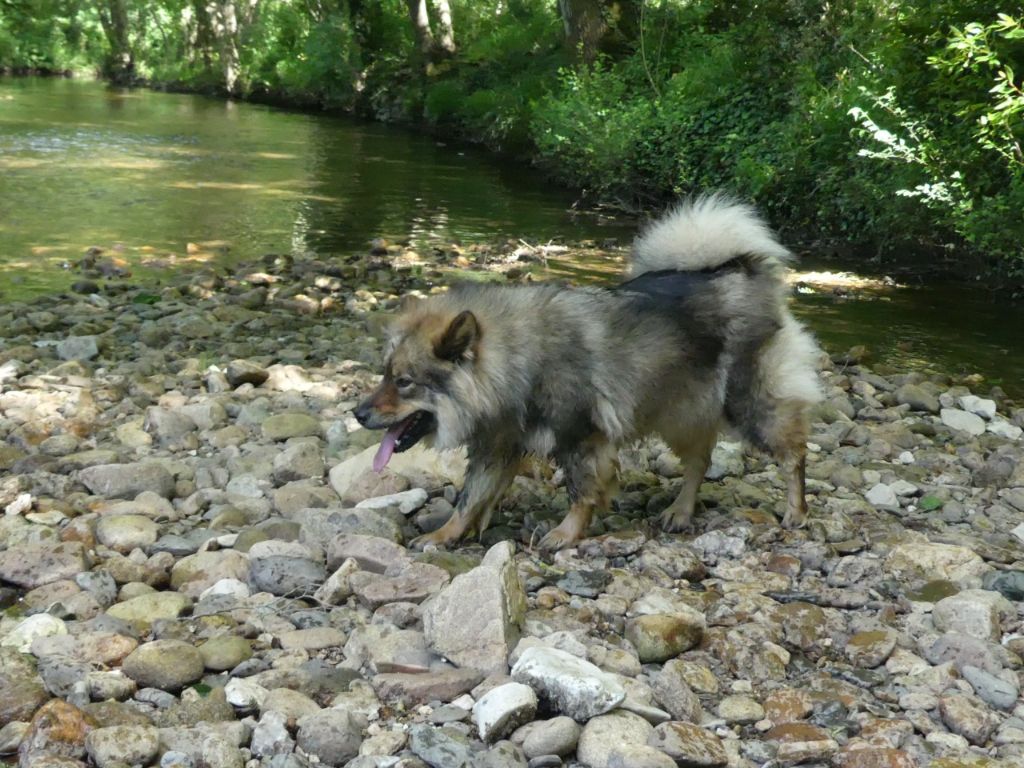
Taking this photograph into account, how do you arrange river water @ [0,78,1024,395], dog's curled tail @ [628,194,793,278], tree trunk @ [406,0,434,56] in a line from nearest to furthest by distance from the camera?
dog's curled tail @ [628,194,793,278] → river water @ [0,78,1024,395] → tree trunk @ [406,0,434,56]

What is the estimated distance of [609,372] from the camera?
16.4 ft

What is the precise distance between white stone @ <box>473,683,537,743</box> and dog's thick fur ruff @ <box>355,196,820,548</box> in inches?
66.7

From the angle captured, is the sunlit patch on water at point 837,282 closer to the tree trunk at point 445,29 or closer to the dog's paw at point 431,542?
the dog's paw at point 431,542

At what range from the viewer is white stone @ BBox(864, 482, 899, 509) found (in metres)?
5.73

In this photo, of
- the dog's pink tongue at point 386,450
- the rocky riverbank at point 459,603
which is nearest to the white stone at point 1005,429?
the rocky riverbank at point 459,603

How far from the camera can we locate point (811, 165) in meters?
13.4

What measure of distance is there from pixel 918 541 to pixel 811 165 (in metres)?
9.29

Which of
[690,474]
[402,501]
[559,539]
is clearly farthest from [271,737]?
[690,474]

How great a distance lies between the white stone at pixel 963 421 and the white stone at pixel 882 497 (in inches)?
70.0

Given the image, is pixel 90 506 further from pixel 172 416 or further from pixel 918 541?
pixel 918 541

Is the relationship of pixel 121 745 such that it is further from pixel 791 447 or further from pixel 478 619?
pixel 791 447

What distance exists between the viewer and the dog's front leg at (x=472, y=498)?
5.02 m

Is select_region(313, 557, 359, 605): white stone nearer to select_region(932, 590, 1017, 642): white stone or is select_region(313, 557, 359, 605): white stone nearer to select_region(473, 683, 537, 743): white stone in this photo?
select_region(473, 683, 537, 743): white stone

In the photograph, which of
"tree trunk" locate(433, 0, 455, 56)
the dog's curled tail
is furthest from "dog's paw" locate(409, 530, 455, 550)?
"tree trunk" locate(433, 0, 455, 56)
